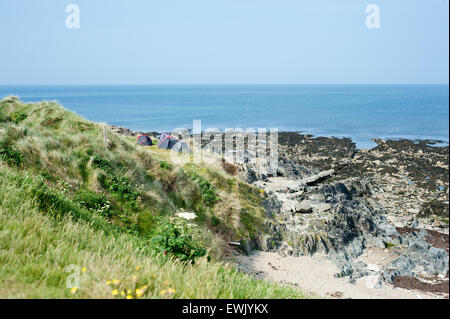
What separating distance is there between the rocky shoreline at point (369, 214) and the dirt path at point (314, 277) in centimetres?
39

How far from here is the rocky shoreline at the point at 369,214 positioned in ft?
45.4

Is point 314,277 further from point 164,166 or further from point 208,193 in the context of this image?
point 164,166

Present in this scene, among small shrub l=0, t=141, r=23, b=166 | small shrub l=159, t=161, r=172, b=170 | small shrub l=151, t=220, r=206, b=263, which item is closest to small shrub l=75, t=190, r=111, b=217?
small shrub l=0, t=141, r=23, b=166

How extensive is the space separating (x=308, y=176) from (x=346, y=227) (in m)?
12.1

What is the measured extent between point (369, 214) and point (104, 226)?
653 inches

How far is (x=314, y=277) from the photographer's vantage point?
13.1 m

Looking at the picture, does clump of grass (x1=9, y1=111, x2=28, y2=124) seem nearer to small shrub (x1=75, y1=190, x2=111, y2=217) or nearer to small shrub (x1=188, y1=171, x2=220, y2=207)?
small shrub (x1=188, y1=171, x2=220, y2=207)

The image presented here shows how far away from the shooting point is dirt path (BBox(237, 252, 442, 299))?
11.7 m

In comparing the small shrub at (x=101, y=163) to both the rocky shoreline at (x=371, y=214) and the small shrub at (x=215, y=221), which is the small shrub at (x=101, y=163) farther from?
the rocky shoreline at (x=371, y=214)

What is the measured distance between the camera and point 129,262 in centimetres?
429

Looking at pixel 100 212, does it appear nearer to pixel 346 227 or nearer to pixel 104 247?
pixel 104 247

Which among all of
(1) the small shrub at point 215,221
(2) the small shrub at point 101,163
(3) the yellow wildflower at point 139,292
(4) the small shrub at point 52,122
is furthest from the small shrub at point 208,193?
(3) the yellow wildflower at point 139,292

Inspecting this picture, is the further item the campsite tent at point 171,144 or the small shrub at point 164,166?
the campsite tent at point 171,144
